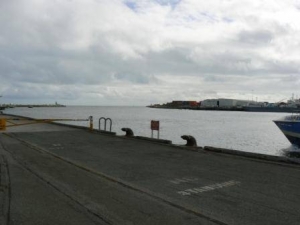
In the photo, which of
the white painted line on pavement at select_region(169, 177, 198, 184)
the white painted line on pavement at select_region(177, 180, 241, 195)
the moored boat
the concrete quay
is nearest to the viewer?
the concrete quay

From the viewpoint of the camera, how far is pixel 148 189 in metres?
8.67

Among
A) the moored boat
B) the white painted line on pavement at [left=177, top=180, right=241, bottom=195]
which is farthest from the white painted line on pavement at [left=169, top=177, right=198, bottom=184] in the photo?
the moored boat

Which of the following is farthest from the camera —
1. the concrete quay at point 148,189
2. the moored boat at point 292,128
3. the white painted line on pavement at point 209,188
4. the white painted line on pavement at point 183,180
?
the moored boat at point 292,128

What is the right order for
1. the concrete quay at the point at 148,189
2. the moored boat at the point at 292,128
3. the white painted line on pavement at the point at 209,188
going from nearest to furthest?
the concrete quay at the point at 148,189 → the white painted line on pavement at the point at 209,188 → the moored boat at the point at 292,128

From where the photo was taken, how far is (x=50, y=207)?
23.1 ft

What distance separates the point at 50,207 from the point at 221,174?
5.17 m

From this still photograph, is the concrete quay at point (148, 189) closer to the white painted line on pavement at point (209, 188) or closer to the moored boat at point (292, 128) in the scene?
the white painted line on pavement at point (209, 188)

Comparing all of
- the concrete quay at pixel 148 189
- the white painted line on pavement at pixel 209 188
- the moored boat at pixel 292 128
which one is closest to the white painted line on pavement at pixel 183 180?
the concrete quay at pixel 148 189

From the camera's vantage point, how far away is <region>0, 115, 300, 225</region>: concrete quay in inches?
256

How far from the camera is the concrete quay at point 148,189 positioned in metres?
6.50

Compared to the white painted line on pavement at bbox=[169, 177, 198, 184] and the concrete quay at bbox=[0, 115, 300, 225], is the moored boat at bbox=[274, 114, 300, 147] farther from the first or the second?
the white painted line on pavement at bbox=[169, 177, 198, 184]

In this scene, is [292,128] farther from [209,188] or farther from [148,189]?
[148,189]

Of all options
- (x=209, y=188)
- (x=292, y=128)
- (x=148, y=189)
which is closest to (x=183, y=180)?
(x=209, y=188)

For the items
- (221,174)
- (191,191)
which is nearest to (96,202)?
(191,191)
